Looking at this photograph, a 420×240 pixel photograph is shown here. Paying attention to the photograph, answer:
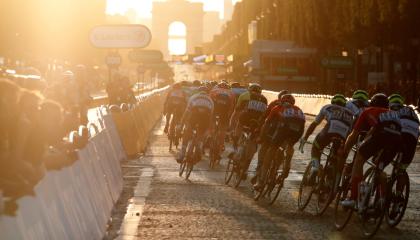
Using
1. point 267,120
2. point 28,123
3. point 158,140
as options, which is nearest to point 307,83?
point 158,140

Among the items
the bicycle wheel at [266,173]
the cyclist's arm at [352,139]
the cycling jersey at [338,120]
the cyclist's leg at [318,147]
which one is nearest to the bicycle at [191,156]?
the bicycle wheel at [266,173]

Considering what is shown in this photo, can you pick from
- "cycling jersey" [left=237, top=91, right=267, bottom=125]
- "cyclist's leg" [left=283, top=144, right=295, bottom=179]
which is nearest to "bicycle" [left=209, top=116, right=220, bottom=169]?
"cycling jersey" [left=237, top=91, right=267, bottom=125]

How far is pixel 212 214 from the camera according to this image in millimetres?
13312

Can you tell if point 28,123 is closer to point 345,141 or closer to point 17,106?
point 17,106

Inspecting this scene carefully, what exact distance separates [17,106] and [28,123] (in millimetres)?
182

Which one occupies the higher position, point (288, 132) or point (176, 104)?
point (288, 132)

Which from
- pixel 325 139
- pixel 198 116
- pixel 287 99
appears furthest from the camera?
pixel 198 116

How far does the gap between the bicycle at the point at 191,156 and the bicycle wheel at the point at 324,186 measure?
4.93 meters

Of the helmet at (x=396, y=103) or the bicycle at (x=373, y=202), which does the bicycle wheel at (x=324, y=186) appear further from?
the bicycle at (x=373, y=202)

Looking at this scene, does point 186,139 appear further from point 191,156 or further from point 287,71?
point 287,71

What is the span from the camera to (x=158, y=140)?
30.4m

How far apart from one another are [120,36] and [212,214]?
59.4 ft

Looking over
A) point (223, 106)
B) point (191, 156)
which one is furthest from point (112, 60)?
point (191, 156)

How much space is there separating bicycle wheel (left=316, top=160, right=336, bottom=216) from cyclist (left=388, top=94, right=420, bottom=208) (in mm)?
1283
